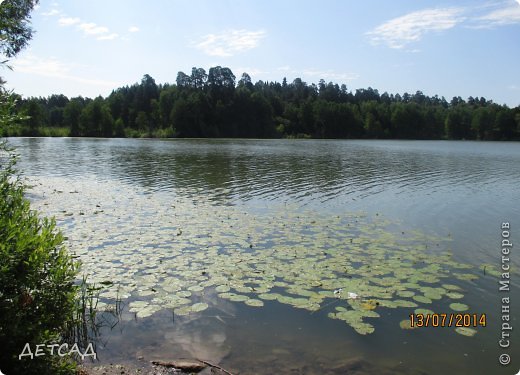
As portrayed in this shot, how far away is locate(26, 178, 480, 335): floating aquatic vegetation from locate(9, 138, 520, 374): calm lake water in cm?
6

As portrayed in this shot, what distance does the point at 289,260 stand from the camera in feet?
36.4

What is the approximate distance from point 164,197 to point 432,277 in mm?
14341

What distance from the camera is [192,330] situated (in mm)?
7484

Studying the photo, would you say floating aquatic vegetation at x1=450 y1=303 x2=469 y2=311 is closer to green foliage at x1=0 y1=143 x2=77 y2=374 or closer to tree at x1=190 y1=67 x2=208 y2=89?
green foliage at x1=0 y1=143 x2=77 y2=374

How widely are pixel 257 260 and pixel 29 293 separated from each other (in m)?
6.48

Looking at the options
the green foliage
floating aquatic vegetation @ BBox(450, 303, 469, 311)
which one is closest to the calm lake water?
floating aquatic vegetation @ BBox(450, 303, 469, 311)

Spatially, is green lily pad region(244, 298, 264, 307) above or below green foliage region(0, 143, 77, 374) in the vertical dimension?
below

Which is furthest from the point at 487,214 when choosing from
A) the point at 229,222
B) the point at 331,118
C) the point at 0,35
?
the point at 331,118

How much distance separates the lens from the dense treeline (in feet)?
423

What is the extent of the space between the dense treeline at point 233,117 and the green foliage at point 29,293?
122533 millimetres

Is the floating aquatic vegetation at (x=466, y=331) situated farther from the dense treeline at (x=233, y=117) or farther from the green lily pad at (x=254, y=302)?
the dense treeline at (x=233, y=117)

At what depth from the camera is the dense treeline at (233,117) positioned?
423 feet

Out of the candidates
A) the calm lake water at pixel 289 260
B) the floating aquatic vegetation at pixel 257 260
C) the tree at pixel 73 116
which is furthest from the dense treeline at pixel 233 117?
the floating aquatic vegetation at pixel 257 260

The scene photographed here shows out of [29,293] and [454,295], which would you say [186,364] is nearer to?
[29,293]
